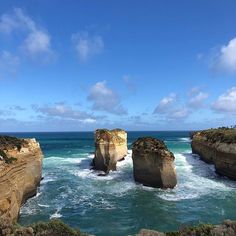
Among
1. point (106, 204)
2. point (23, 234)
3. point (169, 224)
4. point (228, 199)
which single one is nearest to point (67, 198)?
point (106, 204)

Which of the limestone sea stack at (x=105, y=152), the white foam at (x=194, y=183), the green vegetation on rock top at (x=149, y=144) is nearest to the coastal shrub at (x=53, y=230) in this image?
the white foam at (x=194, y=183)

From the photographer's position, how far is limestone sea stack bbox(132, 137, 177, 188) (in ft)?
126

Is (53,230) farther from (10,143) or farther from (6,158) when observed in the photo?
(10,143)

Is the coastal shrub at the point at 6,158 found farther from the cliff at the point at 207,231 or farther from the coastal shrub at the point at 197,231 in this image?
the coastal shrub at the point at 197,231

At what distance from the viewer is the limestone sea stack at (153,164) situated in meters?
38.3

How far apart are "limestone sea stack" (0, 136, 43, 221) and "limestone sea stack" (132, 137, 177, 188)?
426 inches

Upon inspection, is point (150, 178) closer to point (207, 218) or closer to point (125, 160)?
point (207, 218)

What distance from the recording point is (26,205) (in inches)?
1267

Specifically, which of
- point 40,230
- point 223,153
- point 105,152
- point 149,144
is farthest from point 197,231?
point 105,152

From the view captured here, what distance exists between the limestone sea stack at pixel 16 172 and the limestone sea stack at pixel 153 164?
10.8m

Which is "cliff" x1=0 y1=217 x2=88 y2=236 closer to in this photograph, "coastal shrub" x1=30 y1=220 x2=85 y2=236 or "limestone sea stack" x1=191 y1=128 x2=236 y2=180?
"coastal shrub" x1=30 y1=220 x2=85 y2=236

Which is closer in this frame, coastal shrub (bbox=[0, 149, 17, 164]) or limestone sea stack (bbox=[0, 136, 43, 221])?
limestone sea stack (bbox=[0, 136, 43, 221])

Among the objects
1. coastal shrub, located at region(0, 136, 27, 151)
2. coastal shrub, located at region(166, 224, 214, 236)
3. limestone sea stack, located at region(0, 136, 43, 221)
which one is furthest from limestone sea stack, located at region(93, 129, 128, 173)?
coastal shrub, located at region(166, 224, 214, 236)

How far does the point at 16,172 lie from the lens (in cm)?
2773
